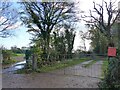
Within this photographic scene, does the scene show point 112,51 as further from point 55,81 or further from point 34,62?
point 34,62

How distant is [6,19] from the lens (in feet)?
15.8

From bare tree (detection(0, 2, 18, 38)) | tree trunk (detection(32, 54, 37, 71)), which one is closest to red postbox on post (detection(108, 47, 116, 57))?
bare tree (detection(0, 2, 18, 38))

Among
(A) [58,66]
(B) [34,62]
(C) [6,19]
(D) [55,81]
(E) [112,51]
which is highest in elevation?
(C) [6,19]

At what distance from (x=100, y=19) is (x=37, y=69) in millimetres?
2866

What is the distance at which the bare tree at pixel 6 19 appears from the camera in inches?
175

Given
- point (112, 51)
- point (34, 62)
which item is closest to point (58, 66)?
point (34, 62)

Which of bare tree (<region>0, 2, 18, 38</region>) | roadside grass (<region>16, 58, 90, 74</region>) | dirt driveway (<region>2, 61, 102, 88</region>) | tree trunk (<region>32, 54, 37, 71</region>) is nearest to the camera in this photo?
dirt driveway (<region>2, 61, 102, 88</region>)

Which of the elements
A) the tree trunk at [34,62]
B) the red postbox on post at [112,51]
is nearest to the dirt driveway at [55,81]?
the tree trunk at [34,62]

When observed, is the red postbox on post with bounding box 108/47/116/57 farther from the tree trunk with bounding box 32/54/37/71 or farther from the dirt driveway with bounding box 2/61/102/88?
the tree trunk with bounding box 32/54/37/71

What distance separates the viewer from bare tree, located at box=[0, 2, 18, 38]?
175 inches

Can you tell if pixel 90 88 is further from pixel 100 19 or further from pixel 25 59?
pixel 25 59

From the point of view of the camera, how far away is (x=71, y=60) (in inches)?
250

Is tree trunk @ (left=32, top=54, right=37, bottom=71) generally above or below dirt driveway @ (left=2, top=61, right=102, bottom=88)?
above

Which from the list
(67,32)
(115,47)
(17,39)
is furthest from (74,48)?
(115,47)
